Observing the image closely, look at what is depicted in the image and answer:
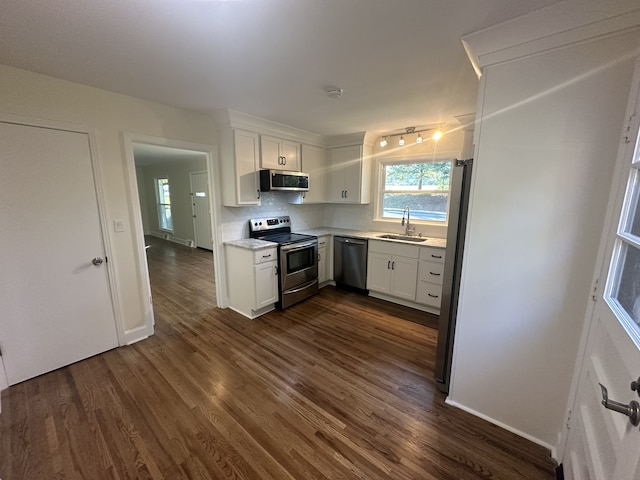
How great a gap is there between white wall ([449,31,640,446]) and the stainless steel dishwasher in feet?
6.93

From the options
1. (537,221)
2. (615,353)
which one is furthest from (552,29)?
(615,353)

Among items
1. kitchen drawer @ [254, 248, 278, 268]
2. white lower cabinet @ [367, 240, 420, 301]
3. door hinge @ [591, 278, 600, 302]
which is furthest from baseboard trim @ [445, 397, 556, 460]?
kitchen drawer @ [254, 248, 278, 268]

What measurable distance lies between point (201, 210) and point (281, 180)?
3.99m

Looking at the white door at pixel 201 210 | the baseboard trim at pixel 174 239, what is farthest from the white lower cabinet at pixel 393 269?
the baseboard trim at pixel 174 239

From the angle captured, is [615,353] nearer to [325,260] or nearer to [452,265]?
[452,265]

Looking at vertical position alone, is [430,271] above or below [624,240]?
below

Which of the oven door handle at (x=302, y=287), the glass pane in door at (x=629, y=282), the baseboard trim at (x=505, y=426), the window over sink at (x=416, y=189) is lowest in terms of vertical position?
the baseboard trim at (x=505, y=426)

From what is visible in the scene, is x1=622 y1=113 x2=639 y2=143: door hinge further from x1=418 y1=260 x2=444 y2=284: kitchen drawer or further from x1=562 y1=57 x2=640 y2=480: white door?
x1=418 y1=260 x2=444 y2=284: kitchen drawer

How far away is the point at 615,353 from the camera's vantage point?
1002 millimetres

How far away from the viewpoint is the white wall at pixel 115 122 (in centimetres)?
196

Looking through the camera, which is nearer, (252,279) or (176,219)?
(252,279)

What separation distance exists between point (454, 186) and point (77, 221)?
3148mm

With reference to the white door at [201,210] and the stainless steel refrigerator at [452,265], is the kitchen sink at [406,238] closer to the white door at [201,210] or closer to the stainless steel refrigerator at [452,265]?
the stainless steel refrigerator at [452,265]

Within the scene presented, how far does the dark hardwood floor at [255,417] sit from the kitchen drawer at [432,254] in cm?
94
